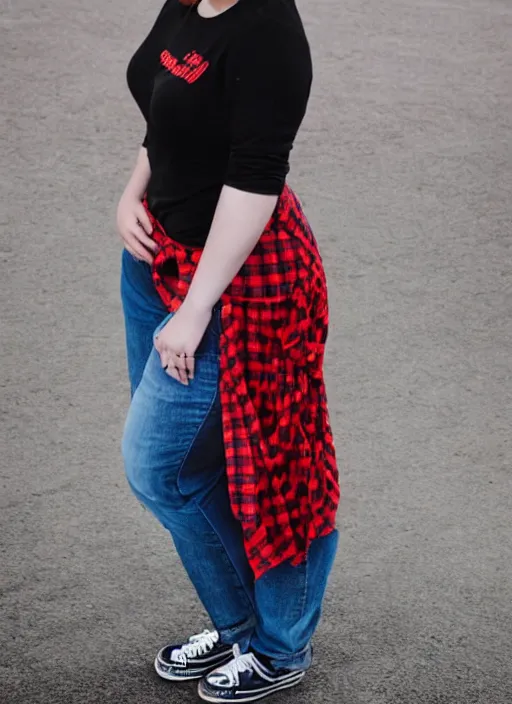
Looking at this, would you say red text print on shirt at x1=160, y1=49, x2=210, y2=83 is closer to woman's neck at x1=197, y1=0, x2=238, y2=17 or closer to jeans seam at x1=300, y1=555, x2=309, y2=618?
woman's neck at x1=197, y1=0, x2=238, y2=17

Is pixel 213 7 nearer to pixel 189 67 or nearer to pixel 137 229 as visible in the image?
pixel 189 67

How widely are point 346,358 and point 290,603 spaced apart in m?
1.58

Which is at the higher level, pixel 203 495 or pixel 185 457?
pixel 185 457

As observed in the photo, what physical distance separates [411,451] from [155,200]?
159 cm

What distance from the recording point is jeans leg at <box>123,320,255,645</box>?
2.09m

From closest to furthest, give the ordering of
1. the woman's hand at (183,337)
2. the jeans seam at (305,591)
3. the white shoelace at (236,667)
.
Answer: the woman's hand at (183,337)
the jeans seam at (305,591)
the white shoelace at (236,667)

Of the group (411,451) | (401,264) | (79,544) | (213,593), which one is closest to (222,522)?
(213,593)

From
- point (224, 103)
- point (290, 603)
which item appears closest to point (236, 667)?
point (290, 603)

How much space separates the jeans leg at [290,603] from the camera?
2.33 metres

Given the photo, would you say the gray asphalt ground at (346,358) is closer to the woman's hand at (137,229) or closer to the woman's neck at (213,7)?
the woman's hand at (137,229)

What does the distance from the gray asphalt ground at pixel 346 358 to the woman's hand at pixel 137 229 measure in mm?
1031

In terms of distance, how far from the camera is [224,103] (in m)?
1.88

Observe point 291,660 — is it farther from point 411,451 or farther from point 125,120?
point 125,120

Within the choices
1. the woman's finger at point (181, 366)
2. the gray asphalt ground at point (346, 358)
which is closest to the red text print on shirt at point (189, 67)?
the woman's finger at point (181, 366)
